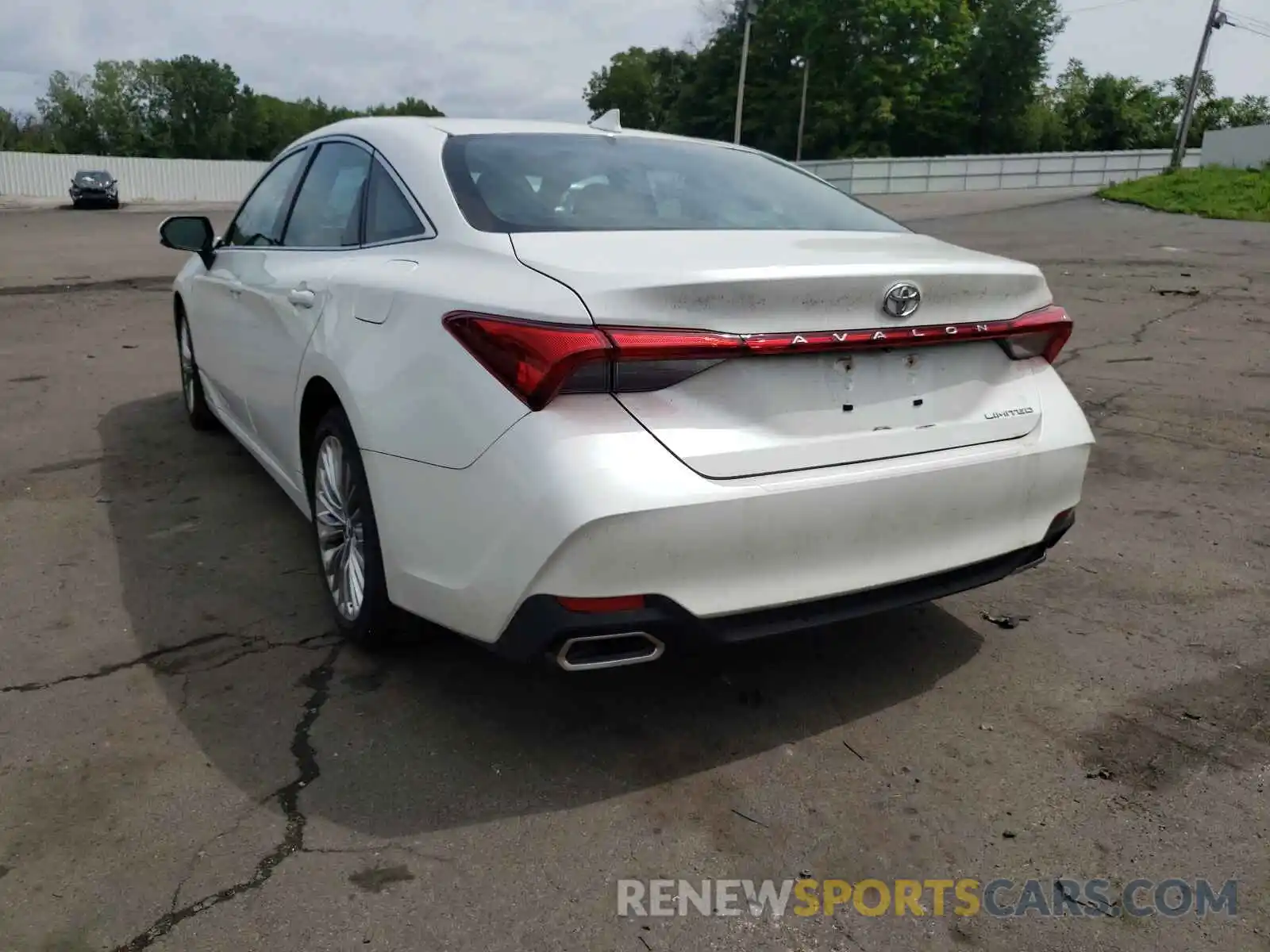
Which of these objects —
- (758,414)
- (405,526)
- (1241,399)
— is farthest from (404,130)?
(1241,399)

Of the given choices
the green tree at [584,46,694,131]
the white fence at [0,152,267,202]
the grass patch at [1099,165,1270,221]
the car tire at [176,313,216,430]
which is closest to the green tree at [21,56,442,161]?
the green tree at [584,46,694,131]

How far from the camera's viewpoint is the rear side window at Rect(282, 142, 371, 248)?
3.53 metres

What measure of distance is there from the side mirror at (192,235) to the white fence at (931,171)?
40.4m

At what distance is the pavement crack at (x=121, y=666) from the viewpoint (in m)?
3.12

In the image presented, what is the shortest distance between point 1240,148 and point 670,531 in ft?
139

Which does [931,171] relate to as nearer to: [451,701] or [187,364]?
[187,364]

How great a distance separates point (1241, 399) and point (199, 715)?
248 inches

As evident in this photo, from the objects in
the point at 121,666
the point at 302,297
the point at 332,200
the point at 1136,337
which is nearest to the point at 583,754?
the point at 121,666

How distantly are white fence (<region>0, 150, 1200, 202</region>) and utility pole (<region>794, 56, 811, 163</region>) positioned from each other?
12.1 m

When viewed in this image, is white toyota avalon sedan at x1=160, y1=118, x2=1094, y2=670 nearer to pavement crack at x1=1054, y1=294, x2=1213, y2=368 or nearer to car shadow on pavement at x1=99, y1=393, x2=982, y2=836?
car shadow on pavement at x1=99, y1=393, x2=982, y2=836

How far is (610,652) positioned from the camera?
2.46 metres

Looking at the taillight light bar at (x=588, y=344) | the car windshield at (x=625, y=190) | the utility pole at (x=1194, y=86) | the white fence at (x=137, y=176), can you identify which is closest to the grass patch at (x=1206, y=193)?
the utility pole at (x=1194, y=86)

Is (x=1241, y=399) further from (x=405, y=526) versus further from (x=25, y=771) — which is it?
(x=25, y=771)

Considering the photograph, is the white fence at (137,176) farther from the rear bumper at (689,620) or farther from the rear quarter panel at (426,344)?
the rear bumper at (689,620)
